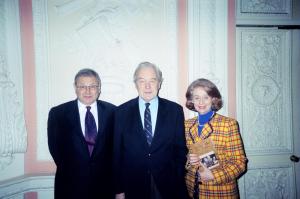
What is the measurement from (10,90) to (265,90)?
333 centimetres

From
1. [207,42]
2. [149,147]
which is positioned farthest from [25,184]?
[207,42]

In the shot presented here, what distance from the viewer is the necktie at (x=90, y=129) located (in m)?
2.26

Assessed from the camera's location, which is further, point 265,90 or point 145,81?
point 265,90

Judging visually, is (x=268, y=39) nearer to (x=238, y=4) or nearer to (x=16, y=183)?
(x=238, y=4)

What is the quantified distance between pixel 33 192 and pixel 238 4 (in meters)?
3.69

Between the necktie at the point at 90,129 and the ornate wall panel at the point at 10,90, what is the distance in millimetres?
947

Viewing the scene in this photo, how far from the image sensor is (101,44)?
9.39 ft

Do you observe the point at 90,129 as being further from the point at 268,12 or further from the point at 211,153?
the point at 268,12

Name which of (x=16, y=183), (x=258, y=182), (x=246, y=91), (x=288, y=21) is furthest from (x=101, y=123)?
(x=288, y=21)

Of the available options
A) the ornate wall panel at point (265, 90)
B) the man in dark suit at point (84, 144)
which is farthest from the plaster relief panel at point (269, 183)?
the man in dark suit at point (84, 144)

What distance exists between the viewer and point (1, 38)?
2.61m

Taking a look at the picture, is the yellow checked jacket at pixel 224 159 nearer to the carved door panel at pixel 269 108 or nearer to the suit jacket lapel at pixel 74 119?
the carved door panel at pixel 269 108

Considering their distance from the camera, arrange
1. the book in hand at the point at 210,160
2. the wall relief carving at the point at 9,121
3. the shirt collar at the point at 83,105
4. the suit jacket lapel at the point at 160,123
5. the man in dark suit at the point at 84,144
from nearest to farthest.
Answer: the book in hand at the point at 210,160
the suit jacket lapel at the point at 160,123
the man in dark suit at the point at 84,144
the shirt collar at the point at 83,105
the wall relief carving at the point at 9,121

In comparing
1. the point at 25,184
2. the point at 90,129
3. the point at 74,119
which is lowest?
the point at 25,184
